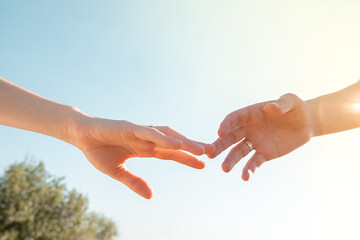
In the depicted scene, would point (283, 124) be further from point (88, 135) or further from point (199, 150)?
point (88, 135)

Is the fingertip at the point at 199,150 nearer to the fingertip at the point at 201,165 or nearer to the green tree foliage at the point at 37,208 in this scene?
the fingertip at the point at 201,165

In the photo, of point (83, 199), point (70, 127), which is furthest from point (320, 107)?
point (83, 199)

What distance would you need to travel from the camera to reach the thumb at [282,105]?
3345 mm

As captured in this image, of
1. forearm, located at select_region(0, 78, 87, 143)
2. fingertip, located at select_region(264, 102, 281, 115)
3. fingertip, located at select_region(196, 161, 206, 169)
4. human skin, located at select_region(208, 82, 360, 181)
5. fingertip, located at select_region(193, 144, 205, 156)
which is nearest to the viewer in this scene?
fingertip, located at select_region(193, 144, 205, 156)

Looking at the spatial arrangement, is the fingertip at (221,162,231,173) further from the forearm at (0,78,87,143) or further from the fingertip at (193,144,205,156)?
the forearm at (0,78,87,143)

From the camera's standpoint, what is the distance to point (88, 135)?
110 inches

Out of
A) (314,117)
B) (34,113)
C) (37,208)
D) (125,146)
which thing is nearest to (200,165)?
(125,146)

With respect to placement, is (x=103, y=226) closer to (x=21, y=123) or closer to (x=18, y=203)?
(x=18, y=203)

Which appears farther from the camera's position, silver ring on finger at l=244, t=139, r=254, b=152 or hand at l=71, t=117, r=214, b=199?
silver ring on finger at l=244, t=139, r=254, b=152

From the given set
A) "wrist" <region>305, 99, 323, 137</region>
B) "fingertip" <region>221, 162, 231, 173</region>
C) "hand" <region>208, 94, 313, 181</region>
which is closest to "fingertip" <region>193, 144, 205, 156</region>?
"fingertip" <region>221, 162, 231, 173</region>

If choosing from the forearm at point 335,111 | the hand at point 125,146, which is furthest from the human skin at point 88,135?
the forearm at point 335,111

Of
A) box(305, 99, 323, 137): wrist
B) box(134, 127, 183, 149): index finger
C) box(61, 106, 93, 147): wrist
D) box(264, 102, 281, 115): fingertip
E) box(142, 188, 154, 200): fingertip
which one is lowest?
box(142, 188, 154, 200): fingertip

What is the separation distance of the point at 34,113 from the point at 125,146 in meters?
0.98

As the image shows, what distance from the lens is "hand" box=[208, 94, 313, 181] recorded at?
3715 mm
